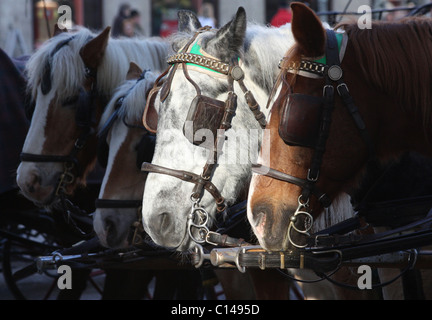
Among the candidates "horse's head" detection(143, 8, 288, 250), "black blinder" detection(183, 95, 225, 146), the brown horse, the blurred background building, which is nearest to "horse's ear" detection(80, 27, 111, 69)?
"horse's head" detection(143, 8, 288, 250)

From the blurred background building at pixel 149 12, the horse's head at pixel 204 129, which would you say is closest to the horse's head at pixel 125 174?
the horse's head at pixel 204 129

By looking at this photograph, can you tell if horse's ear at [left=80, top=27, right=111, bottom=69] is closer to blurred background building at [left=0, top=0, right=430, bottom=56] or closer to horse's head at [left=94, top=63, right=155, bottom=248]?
horse's head at [left=94, top=63, right=155, bottom=248]

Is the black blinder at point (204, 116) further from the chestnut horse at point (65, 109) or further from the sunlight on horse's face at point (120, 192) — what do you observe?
the chestnut horse at point (65, 109)

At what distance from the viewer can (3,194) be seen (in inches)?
189

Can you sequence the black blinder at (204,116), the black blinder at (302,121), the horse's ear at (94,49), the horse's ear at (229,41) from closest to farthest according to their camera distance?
the black blinder at (302,121) → the black blinder at (204,116) → the horse's ear at (229,41) → the horse's ear at (94,49)

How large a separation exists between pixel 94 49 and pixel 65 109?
0.40 metres

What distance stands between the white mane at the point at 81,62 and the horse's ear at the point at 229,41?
4.96 feet

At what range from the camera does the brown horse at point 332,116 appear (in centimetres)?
219

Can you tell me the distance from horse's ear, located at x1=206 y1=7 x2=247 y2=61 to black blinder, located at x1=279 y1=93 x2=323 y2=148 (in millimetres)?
545

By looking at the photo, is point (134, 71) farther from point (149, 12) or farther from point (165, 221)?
point (149, 12)

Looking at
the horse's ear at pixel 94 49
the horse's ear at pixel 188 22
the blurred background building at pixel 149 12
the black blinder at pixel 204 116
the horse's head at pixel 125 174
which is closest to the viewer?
the black blinder at pixel 204 116

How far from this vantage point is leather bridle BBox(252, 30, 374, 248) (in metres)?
2.18

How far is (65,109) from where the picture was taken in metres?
3.91
